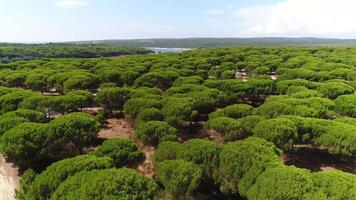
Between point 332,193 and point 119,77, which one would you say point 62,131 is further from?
point 119,77

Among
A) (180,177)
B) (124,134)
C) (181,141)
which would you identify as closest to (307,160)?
(181,141)

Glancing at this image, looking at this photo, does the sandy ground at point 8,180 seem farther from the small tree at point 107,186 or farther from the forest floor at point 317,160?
the forest floor at point 317,160

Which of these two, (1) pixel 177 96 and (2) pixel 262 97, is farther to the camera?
(2) pixel 262 97

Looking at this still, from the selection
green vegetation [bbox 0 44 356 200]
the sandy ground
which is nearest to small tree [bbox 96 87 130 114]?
green vegetation [bbox 0 44 356 200]

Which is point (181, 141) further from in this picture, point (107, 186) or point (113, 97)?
point (107, 186)

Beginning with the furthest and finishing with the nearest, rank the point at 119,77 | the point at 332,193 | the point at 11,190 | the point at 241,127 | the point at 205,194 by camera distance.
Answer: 1. the point at 119,77
2. the point at 241,127
3. the point at 11,190
4. the point at 205,194
5. the point at 332,193

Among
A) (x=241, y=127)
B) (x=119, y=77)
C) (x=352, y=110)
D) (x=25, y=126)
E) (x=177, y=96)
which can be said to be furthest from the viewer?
(x=119, y=77)

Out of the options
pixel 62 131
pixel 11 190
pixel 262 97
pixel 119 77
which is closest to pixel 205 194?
pixel 62 131

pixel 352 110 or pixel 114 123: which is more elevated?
pixel 352 110
